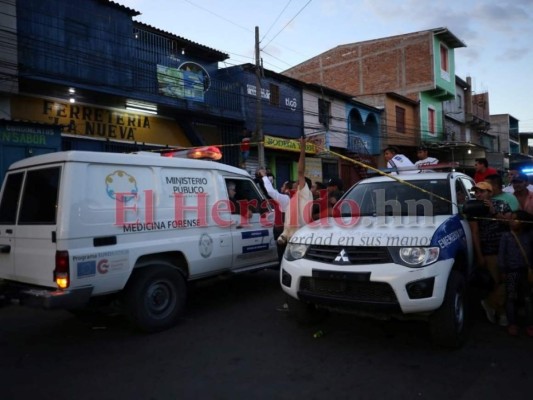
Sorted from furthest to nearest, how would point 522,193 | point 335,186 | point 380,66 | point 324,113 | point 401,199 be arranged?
1. point 380,66
2. point 324,113
3. point 335,186
4. point 522,193
5. point 401,199

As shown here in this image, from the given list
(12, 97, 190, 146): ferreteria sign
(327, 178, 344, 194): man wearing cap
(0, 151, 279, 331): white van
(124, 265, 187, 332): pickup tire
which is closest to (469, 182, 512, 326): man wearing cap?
(327, 178, 344, 194): man wearing cap

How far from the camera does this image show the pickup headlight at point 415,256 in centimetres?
393

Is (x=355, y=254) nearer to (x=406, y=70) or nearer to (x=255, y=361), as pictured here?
(x=255, y=361)

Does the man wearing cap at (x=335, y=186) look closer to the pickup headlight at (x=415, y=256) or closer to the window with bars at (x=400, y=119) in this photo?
the pickup headlight at (x=415, y=256)

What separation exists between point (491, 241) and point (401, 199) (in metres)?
1.15

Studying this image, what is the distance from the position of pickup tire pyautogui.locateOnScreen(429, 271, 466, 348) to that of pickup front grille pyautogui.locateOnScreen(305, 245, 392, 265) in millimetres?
683

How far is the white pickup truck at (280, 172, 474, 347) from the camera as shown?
3.89 m

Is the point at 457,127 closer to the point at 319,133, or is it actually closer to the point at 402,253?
the point at 319,133

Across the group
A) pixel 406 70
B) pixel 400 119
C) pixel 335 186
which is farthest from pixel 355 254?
pixel 406 70

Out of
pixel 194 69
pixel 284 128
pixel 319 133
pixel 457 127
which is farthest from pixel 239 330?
pixel 457 127

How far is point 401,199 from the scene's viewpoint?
17.2 ft

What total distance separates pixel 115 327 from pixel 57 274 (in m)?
1.37

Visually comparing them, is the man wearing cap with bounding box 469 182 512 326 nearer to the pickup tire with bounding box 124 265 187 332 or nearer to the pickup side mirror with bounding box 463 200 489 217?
the pickup side mirror with bounding box 463 200 489 217

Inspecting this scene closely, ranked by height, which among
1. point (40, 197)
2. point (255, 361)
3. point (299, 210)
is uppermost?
point (40, 197)
